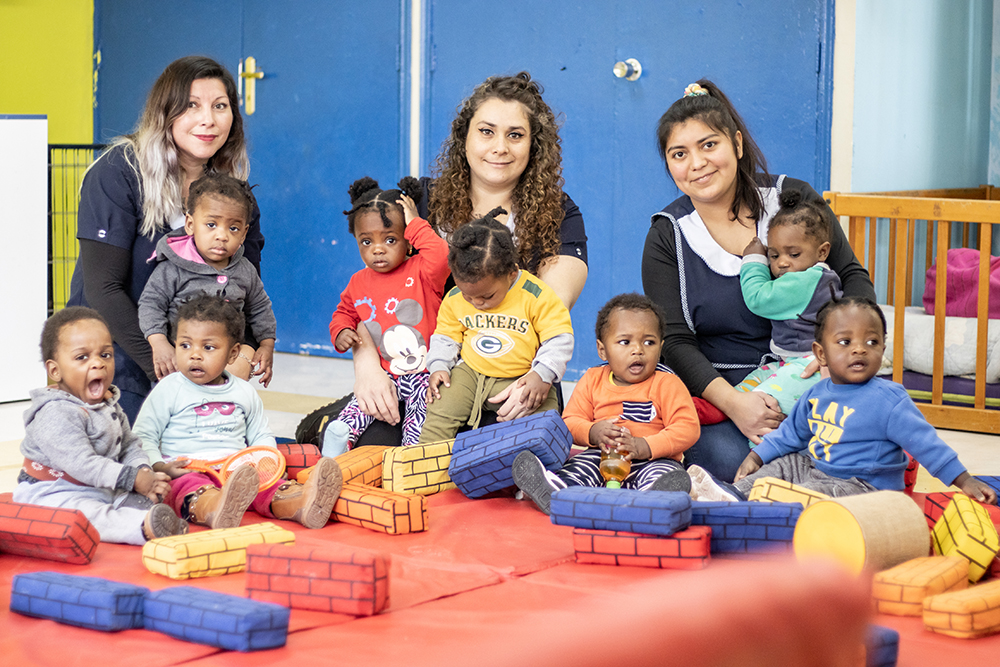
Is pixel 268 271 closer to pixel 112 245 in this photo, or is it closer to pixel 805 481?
pixel 112 245

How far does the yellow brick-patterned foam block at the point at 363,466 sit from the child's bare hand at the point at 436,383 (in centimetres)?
22

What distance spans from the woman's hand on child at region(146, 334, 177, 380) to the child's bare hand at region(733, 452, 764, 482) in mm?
1610

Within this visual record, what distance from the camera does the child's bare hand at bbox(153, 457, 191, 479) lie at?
8.20 feet

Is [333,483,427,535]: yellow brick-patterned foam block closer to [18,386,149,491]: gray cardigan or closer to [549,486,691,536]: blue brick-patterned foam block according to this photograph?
[549,486,691,536]: blue brick-patterned foam block

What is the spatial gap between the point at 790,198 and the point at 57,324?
2.07 m

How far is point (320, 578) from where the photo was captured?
1.83 metres

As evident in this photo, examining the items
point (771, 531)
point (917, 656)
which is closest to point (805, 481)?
point (771, 531)

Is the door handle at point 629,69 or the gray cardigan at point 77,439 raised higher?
the door handle at point 629,69

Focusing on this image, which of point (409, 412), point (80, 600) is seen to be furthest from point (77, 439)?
point (409, 412)

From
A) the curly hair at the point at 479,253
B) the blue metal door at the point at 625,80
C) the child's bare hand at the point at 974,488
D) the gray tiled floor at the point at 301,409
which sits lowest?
the gray tiled floor at the point at 301,409

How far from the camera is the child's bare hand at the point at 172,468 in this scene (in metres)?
2.50

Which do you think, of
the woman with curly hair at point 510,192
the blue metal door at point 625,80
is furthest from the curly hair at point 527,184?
the blue metal door at point 625,80

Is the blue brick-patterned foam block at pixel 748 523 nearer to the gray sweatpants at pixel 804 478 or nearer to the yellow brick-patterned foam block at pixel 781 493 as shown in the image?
the yellow brick-patterned foam block at pixel 781 493

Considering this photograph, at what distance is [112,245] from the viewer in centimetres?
297
